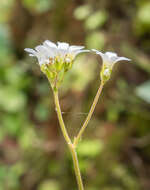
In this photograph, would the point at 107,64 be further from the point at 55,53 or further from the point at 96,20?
the point at 96,20

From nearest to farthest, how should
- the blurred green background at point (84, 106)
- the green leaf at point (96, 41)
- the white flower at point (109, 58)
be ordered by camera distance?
the white flower at point (109, 58), the blurred green background at point (84, 106), the green leaf at point (96, 41)

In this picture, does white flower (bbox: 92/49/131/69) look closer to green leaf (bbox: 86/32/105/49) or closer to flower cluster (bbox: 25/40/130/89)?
flower cluster (bbox: 25/40/130/89)

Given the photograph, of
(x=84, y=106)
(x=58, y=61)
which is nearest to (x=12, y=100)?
(x=84, y=106)

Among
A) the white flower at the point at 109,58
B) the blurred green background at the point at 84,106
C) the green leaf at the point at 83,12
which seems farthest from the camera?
the green leaf at the point at 83,12

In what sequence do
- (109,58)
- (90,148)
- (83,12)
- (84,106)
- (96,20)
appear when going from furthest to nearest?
(83,12), (96,20), (84,106), (90,148), (109,58)

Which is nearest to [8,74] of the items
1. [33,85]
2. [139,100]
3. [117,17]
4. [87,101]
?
[33,85]

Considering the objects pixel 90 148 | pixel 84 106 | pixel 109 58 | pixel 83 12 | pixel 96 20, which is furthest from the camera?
pixel 83 12

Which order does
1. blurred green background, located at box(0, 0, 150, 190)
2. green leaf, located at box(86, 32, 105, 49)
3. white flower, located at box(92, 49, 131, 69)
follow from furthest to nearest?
green leaf, located at box(86, 32, 105, 49) → blurred green background, located at box(0, 0, 150, 190) → white flower, located at box(92, 49, 131, 69)

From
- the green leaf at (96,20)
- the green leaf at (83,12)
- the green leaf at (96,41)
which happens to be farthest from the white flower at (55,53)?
the green leaf at (83,12)

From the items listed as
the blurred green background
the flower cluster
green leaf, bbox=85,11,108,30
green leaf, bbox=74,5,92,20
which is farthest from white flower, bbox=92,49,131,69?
green leaf, bbox=74,5,92,20

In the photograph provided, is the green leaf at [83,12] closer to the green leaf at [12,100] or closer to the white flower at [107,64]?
the green leaf at [12,100]
